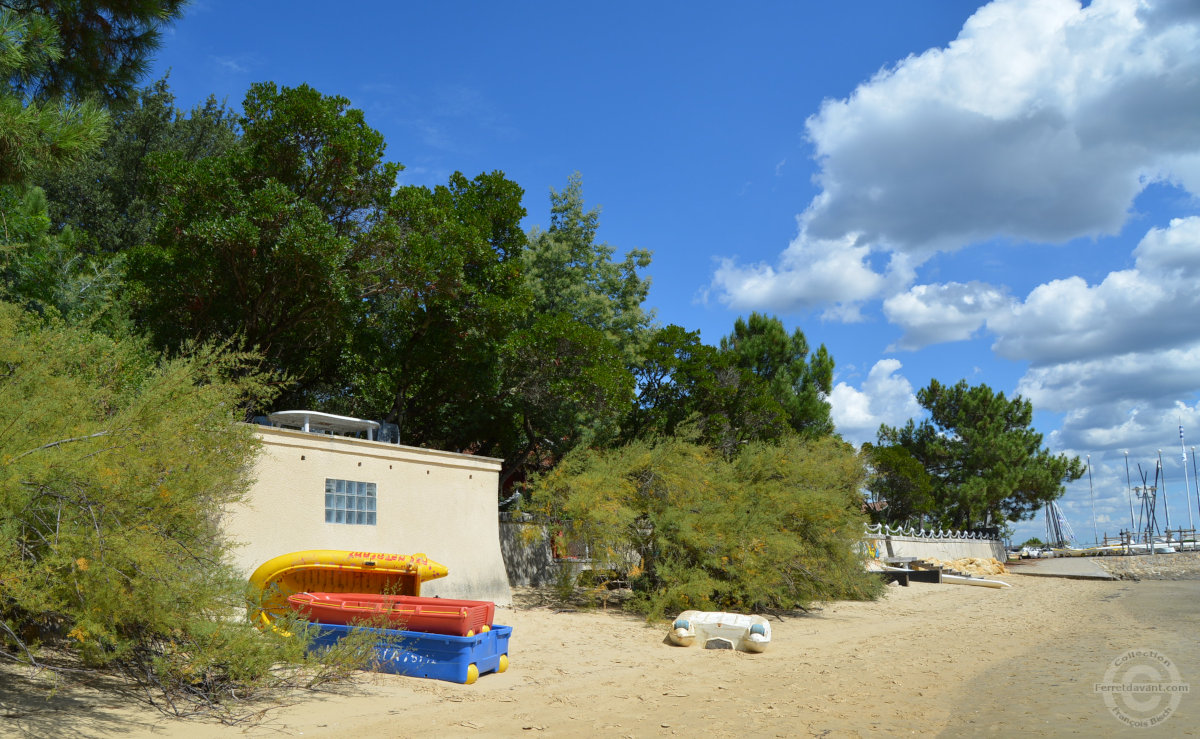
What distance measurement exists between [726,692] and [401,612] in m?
4.64

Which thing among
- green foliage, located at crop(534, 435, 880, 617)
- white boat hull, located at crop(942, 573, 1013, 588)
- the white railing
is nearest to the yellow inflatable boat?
green foliage, located at crop(534, 435, 880, 617)

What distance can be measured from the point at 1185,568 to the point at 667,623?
57.9 metres

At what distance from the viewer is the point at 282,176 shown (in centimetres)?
1886

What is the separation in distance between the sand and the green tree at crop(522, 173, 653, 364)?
12.3m

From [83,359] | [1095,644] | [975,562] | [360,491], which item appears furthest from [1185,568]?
[83,359]

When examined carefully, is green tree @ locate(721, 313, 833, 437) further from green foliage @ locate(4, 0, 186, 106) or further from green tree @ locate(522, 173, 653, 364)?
green foliage @ locate(4, 0, 186, 106)

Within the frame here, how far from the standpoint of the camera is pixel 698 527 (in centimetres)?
1831

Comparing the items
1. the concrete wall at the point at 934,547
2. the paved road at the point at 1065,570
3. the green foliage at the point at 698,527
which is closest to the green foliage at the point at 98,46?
the green foliage at the point at 698,527

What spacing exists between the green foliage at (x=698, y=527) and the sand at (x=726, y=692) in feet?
3.88

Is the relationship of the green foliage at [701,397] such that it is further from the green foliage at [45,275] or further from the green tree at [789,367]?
the green foliage at [45,275]

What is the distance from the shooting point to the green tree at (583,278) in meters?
28.0

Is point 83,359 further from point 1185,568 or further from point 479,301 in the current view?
point 1185,568

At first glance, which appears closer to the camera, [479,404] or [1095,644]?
[1095,644]

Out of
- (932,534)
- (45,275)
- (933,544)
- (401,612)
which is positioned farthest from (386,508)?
(932,534)
